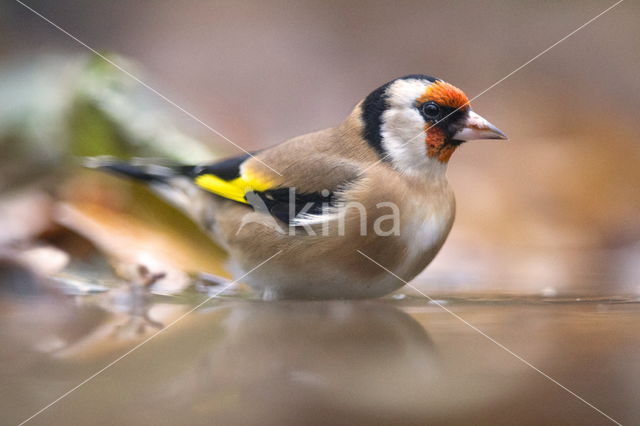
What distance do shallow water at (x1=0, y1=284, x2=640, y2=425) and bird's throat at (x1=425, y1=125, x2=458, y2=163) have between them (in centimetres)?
43

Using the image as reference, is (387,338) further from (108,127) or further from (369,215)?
(108,127)

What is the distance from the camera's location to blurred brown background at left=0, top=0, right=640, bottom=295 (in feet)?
9.91

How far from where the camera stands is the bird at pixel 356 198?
1.65 meters

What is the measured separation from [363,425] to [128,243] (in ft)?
4.80

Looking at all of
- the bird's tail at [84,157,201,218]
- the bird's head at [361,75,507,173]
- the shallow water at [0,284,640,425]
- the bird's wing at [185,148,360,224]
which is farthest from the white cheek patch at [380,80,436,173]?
the bird's tail at [84,157,201,218]

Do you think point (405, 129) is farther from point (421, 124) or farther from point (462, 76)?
point (462, 76)

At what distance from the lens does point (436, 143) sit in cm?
173

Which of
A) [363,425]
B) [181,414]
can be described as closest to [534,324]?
[363,425]

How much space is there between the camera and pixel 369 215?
1640 millimetres
